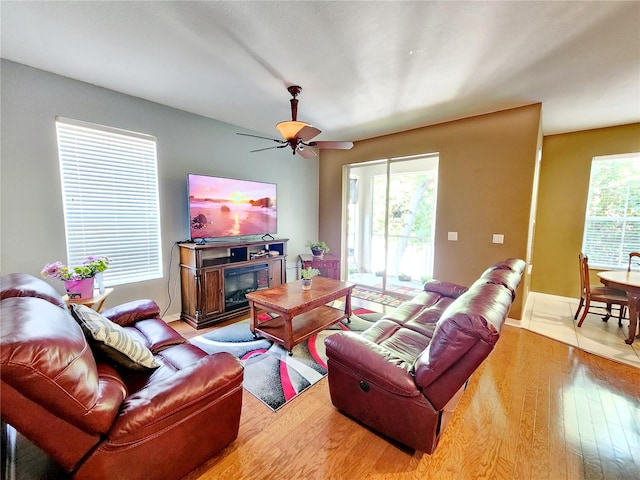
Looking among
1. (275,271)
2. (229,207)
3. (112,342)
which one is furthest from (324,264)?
(112,342)

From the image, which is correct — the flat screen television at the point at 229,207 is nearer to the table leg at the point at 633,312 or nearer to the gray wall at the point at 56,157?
the gray wall at the point at 56,157

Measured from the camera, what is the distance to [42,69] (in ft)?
7.96

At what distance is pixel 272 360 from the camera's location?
2.51m

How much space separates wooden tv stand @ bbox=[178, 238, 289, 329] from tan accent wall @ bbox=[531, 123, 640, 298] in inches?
176

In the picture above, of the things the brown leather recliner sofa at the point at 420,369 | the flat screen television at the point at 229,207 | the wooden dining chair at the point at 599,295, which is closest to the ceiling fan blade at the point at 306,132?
the flat screen television at the point at 229,207

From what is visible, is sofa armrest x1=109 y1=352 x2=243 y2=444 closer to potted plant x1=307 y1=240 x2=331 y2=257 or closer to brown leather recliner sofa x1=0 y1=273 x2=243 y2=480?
brown leather recliner sofa x1=0 y1=273 x2=243 y2=480

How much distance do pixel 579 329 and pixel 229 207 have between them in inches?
186

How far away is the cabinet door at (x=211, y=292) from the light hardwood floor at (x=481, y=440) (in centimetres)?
156

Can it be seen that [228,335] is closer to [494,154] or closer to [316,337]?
[316,337]

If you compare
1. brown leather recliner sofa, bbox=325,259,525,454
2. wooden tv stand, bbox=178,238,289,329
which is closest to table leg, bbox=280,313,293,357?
brown leather recliner sofa, bbox=325,259,525,454

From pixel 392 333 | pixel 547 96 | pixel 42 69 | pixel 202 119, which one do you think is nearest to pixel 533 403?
pixel 392 333

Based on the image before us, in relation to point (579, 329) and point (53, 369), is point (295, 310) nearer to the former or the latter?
point (53, 369)

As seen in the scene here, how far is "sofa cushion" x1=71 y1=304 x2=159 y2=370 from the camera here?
1361mm

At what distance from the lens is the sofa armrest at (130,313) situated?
218 centimetres
